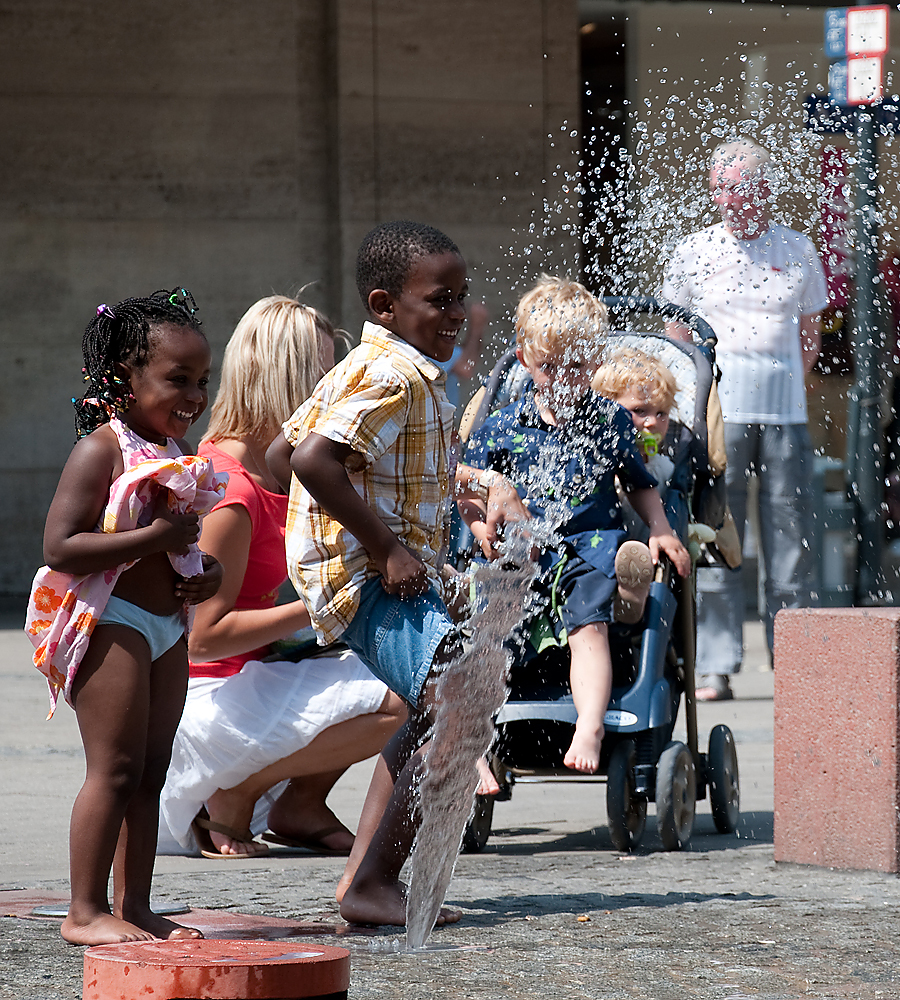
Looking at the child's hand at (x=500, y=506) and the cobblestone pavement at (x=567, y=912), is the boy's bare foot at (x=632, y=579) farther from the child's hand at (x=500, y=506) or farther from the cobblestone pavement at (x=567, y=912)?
the cobblestone pavement at (x=567, y=912)

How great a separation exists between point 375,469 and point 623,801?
1549mm

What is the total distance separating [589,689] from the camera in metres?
4.88

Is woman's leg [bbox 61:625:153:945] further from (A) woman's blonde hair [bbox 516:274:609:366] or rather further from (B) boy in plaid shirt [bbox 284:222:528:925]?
(A) woman's blonde hair [bbox 516:274:609:366]

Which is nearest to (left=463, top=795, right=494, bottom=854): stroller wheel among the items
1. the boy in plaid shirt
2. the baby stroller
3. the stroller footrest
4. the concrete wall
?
the baby stroller

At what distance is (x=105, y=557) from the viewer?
3.46 metres

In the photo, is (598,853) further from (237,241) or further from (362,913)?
(237,241)

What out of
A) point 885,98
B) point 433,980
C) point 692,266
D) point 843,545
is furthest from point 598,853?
point 885,98

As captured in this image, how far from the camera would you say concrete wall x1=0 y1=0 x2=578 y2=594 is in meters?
11.2

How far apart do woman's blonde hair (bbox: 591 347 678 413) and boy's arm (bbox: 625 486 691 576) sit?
0.40m

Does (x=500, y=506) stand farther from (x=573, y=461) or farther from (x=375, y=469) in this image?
(x=375, y=469)

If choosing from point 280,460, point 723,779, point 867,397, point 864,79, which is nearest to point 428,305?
point 280,460

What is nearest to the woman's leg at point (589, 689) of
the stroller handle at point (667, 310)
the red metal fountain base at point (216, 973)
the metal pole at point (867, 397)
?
the stroller handle at point (667, 310)

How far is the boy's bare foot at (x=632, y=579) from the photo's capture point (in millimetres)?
4930

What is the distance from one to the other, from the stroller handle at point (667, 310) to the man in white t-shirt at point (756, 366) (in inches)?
76.5
